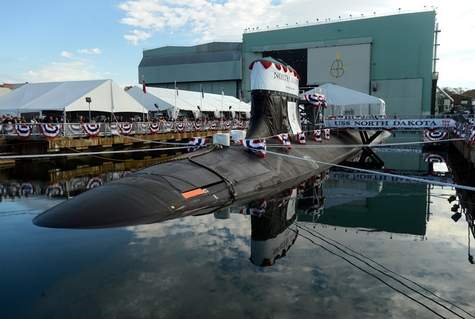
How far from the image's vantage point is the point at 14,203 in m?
13.9

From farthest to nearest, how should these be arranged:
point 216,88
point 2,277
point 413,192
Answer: point 216,88, point 413,192, point 2,277

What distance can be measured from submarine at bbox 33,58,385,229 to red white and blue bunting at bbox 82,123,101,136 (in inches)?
569

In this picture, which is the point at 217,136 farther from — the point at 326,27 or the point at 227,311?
the point at 326,27

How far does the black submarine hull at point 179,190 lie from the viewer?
9.89 metres

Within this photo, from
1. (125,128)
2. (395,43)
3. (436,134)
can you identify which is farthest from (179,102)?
(395,43)

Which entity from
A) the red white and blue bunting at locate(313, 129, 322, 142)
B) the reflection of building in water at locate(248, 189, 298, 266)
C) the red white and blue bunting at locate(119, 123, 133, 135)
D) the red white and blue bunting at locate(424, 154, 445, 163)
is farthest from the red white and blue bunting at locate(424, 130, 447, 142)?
the reflection of building in water at locate(248, 189, 298, 266)

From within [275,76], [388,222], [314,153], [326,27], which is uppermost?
[326,27]

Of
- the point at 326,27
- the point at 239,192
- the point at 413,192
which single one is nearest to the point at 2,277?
the point at 239,192

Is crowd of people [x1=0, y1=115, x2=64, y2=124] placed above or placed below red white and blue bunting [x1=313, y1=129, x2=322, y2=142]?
above

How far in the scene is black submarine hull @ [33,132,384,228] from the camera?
9891 mm

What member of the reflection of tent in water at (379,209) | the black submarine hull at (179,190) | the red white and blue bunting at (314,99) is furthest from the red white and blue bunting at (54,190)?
the red white and blue bunting at (314,99)

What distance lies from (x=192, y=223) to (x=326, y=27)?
57.9 metres

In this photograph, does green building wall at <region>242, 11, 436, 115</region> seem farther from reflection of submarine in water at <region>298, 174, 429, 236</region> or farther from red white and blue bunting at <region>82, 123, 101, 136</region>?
reflection of submarine in water at <region>298, 174, 429, 236</region>

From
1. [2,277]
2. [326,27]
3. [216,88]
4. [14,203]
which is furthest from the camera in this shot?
[216,88]
